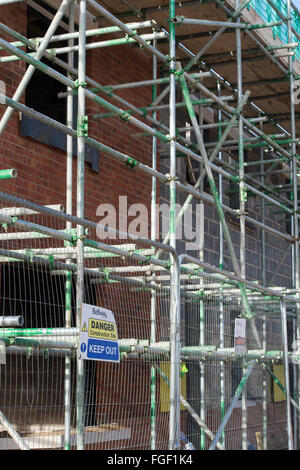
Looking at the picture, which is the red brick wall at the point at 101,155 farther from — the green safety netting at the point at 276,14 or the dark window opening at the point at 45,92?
the green safety netting at the point at 276,14

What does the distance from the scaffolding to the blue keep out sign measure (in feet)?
0.35

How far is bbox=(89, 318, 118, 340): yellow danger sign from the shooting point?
6.12 metres

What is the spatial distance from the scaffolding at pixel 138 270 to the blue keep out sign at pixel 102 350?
11 cm

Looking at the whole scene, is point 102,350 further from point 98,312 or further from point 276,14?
point 276,14

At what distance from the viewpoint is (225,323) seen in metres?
9.75

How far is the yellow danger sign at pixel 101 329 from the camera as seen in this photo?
612 cm

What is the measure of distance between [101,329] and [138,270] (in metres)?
1.88

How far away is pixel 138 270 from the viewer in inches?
318

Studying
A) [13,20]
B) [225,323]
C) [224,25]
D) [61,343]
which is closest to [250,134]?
[224,25]

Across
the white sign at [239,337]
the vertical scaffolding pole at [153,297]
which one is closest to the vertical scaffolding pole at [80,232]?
the vertical scaffolding pole at [153,297]

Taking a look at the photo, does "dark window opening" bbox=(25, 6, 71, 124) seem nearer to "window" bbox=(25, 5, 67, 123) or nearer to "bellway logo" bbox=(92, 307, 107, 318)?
"window" bbox=(25, 5, 67, 123)

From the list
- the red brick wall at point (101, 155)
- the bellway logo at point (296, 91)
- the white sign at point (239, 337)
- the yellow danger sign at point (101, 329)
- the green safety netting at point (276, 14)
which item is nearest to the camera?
the yellow danger sign at point (101, 329)

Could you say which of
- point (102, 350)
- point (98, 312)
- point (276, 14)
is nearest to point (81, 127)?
point (98, 312)
